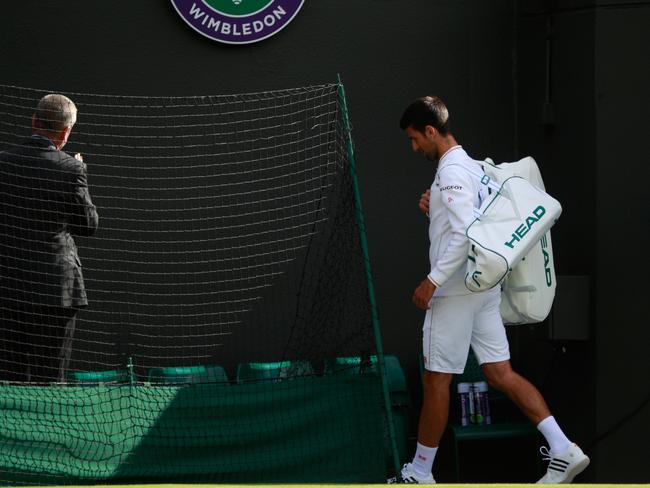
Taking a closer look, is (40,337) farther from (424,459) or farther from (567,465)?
(567,465)

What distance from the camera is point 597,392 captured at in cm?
A: 639

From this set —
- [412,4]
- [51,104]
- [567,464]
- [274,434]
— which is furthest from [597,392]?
[51,104]

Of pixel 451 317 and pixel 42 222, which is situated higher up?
pixel 42 222

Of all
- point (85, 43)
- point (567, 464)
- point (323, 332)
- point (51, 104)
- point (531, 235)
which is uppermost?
point (85, 43)

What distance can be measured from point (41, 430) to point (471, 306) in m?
2.31

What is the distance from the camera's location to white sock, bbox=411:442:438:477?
5.74 m

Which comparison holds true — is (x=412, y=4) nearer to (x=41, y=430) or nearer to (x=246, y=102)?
(x=246, y=102)

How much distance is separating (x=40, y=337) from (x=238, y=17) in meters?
2.44

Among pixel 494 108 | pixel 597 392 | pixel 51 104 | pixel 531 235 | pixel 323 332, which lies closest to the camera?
pixel 531 235

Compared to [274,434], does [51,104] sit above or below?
above

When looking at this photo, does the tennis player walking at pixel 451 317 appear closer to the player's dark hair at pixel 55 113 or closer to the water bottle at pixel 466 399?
the water bottle at pixel 466 399

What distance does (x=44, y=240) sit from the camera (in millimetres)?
5977

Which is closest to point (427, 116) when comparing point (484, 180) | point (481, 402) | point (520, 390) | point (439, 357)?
point (484, 180)

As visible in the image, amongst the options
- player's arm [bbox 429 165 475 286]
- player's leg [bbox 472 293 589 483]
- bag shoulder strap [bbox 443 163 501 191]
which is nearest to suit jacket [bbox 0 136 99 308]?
player's arm [bbox 429 165 475 286]
